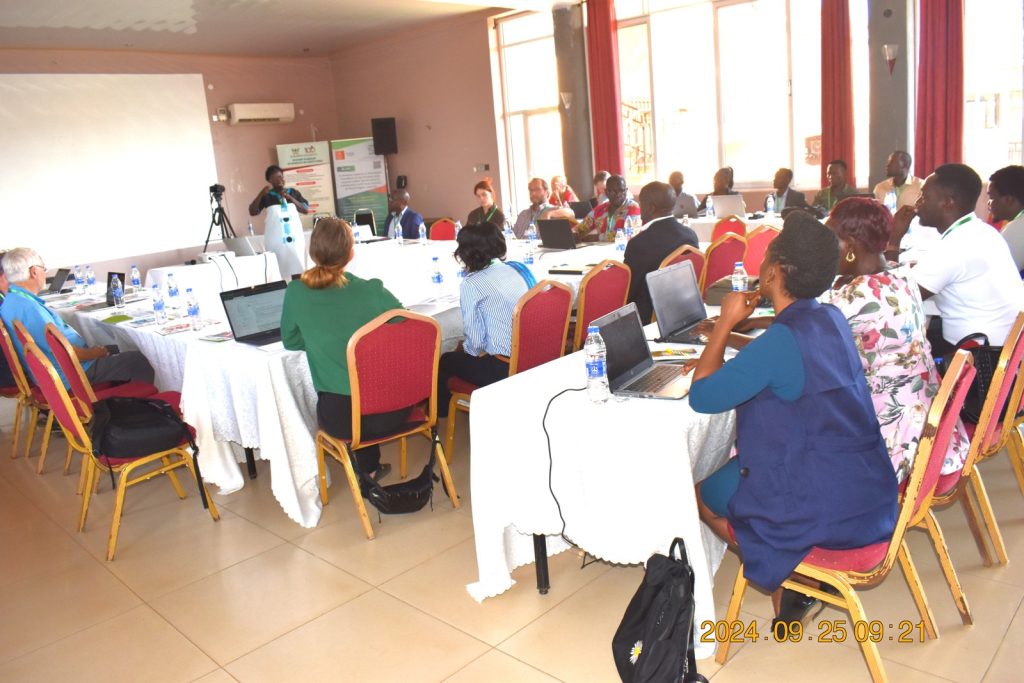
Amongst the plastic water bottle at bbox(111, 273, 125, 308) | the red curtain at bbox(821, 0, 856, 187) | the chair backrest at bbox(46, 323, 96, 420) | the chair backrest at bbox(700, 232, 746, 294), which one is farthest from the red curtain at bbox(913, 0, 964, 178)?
the chair backrest at bbox(46, 323, 96, 420)

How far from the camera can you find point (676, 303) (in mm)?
3145

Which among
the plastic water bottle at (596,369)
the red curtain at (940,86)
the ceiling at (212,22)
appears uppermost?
the ceiling at (212,22)

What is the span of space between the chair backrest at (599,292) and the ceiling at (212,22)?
257 inches

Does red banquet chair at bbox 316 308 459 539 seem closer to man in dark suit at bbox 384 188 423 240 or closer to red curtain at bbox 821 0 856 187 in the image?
man in dark suit at bbox 384 188 423 240

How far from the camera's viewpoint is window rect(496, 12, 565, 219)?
39.7 feet

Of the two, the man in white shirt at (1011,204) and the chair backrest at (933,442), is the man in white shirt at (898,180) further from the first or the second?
the chair backrest at (933,442)

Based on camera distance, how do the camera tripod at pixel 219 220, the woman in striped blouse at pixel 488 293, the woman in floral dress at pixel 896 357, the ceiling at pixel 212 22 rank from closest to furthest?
the woman in floral dress at pixel 896 357 < the woman in striped blouse at pixel 488 293 < the ceiling at pixel 212 22 < the camera tripod at pixel 219 220

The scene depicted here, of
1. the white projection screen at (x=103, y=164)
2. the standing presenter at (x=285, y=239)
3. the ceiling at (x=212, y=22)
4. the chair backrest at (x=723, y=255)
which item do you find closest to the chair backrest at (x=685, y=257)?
the chair backrest at (x=723, y=255)

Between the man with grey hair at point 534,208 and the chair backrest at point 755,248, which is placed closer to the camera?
the chair backrest at point 755,248

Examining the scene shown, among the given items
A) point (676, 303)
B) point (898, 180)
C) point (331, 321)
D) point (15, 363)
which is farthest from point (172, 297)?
point (898, 180)

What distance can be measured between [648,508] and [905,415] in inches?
32.7

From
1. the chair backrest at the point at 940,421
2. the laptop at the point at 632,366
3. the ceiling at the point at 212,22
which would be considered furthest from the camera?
the ceiling at the point at 212,22

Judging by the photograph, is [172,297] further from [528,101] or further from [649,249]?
[528,101]

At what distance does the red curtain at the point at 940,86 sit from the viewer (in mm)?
7941
